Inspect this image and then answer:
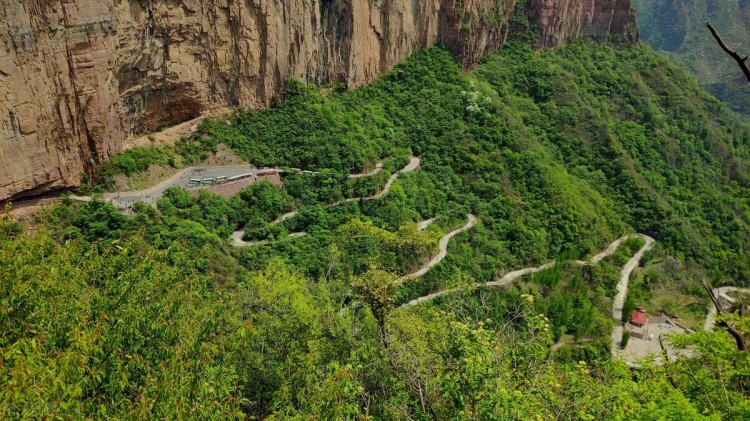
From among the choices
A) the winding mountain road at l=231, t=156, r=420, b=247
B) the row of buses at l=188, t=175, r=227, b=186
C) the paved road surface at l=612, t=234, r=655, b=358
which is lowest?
the paved road surface at l=612, t=234, r=655, b=358

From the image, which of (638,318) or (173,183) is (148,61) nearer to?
(173,183)

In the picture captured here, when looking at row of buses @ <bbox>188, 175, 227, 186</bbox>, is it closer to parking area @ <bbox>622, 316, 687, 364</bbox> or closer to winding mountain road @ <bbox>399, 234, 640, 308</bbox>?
winding mountain road @ <bbox>399, 234, 640, 308</bbox>

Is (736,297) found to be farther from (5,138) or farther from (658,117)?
(5,138)

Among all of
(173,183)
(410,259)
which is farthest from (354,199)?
(173,183)

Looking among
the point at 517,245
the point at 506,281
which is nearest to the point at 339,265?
the point at 506,281

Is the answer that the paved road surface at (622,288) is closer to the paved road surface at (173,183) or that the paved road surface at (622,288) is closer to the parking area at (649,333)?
the parking area at (649,333)

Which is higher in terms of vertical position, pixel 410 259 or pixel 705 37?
pixel 410 259

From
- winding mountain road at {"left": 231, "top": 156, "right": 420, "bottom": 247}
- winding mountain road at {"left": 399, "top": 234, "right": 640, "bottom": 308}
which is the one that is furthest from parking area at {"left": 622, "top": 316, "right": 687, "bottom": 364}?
winding mountain road at {"left": 231, "top": 156, "right": 420, "bottom": 247}
